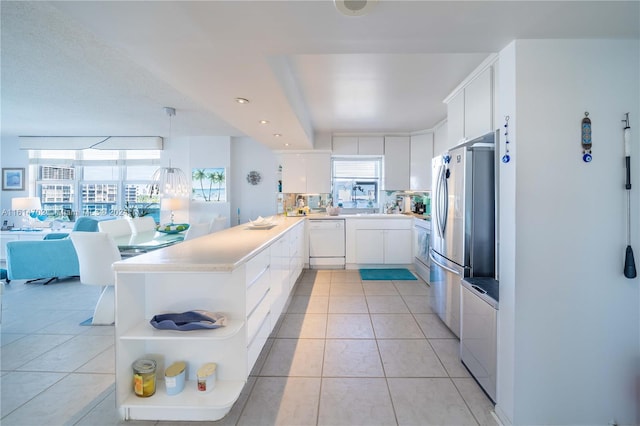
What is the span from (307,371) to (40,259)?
4210 millimetres

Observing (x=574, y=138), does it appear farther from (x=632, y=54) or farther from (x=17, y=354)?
(x=17, y=354)

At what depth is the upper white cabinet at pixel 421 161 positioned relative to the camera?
469cm

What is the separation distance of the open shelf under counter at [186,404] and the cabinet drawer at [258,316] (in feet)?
0.91

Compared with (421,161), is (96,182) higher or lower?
lower

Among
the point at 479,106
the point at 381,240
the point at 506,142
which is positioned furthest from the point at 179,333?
the point at 381,240

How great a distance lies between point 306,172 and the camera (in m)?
5.14

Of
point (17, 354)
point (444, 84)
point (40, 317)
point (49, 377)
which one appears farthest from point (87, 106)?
point (444, 84)

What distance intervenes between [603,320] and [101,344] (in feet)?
11.9

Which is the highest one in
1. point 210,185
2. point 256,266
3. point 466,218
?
point 210,185

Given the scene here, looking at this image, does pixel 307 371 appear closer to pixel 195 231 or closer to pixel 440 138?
pixel 195 231

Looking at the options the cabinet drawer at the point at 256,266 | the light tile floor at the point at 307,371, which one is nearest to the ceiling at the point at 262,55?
the cabinet drawer at the point at 256,266

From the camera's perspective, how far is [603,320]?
57.4 inches

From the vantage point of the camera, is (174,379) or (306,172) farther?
(306,172)

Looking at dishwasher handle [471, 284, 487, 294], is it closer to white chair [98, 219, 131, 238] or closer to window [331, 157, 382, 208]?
window [331, 157, 382, 208]
